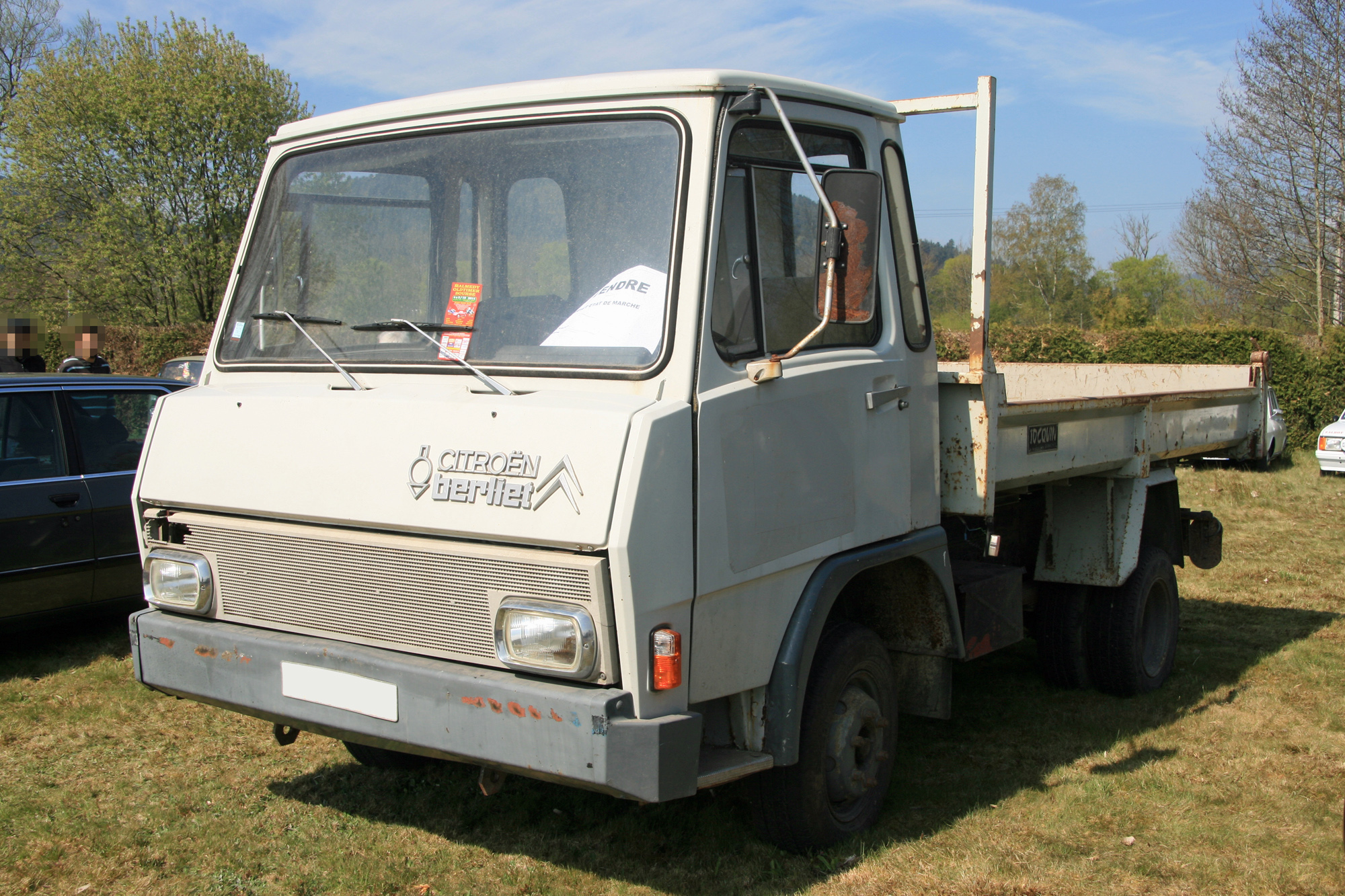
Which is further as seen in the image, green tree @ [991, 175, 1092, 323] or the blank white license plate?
green tree @ [991, 175, 1092, 323]

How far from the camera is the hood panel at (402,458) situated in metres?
2.79

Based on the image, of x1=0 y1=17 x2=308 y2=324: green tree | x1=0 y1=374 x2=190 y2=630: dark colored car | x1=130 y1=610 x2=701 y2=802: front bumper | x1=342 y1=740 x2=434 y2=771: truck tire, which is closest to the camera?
x1=130 y1=610 x2=701 y2=802: front bumper

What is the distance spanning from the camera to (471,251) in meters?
3.57

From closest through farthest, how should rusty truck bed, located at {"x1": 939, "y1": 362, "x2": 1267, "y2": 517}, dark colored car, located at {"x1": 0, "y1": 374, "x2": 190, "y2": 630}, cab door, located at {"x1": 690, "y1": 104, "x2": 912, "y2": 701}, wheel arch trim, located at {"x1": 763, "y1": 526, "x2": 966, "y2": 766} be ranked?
cab door, located at {"x1": 690, "y1": 104, "x2": 912, "y2": 701}, wheel arch trim, located at {"x1": 763, "y1": 526, "x2": 966, "y2": 766}, rusty truck bed, located at {"x1": 939, "y1": 362, "x2": 1267, "y2": 517}, dark colored car, located at {"x1": 0, "y1": 374, "x2": 190, "y2": 630}

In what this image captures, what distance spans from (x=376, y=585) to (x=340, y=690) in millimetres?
330

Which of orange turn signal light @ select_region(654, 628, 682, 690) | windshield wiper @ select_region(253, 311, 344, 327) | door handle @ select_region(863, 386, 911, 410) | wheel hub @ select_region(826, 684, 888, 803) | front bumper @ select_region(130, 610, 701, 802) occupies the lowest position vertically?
wheel hub @ select_region(826, 684, 888, 803)

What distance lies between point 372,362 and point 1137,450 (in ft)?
12.8

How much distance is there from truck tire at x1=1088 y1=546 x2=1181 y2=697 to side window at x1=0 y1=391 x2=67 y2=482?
593 cm

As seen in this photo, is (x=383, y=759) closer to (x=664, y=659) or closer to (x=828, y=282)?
(x=664, y=659)

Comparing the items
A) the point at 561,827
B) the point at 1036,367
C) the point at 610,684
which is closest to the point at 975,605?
the point at 561,827

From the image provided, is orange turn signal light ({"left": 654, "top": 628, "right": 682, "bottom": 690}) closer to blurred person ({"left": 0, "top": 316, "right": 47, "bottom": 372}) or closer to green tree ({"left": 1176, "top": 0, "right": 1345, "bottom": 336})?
blurred person ({"left": 0, "top": 316, "right": 47, "bottom": 372})

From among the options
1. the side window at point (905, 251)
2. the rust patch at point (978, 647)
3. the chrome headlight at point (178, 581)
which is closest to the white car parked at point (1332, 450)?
the rust patch at point (978, 647)

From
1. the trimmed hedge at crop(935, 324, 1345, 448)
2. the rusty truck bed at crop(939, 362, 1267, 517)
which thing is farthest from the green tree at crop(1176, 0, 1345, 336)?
the rusty truck bed at crop(939, 362, 1267, 517)

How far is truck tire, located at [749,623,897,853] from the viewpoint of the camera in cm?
355
